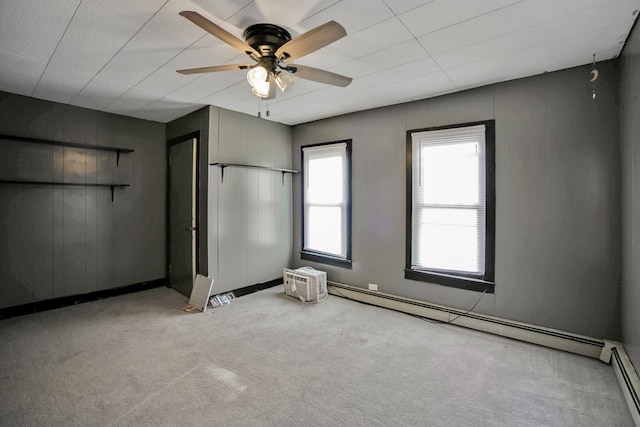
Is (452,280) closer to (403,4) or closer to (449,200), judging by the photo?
(449,200)

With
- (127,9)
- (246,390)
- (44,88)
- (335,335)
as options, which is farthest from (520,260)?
(44,88)

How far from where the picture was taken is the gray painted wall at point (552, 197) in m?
2.46

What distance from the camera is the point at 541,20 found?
190 centimetres

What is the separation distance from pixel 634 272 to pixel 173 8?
3505 mm

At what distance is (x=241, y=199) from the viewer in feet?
13.5

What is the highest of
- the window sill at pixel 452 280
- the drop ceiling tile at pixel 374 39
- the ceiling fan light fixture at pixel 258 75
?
the drop ceiling tile at pixel 374 39

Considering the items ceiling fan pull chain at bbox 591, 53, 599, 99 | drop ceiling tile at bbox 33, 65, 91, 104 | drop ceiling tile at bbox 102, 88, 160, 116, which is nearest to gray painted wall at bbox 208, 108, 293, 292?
drop ceiling tile at bbox 102, 88, 160, 116

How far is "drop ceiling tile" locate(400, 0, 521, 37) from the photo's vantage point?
5.74 feet

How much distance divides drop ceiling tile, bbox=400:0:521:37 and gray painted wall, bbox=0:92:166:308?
405 cm

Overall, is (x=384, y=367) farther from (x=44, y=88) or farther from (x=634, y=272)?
(x=44, y=88)

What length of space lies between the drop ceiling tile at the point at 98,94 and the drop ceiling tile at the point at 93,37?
365mm

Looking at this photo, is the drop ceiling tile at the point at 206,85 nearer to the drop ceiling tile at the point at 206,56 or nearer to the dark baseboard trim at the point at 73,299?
the drop ceiling tile at the point at 206,56

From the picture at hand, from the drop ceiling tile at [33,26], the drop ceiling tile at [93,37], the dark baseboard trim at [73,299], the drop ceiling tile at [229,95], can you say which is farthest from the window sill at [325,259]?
the drop ceiling tile at [33,26]

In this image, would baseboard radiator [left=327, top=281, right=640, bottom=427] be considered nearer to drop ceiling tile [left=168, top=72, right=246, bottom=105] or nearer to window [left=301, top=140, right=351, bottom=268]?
window [left=301, top=140, right=351, bottom=268]
